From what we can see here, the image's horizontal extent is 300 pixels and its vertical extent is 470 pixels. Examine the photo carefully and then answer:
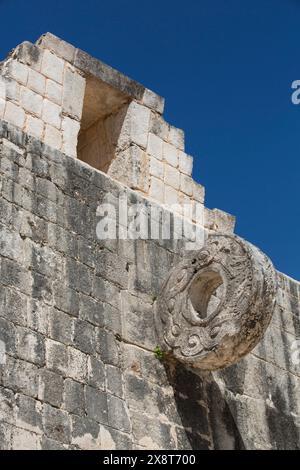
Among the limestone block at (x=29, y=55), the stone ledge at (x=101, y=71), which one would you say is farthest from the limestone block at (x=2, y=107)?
the stone ledge at (x=101, y=71)

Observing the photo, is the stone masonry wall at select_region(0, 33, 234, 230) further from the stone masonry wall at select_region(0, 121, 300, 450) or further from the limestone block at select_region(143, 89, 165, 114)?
the stone masonry wall at select_region(0, 121, 300, 450)

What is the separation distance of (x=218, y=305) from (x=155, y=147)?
226 centimetres

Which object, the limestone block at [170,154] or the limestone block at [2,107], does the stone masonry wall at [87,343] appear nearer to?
the limestone block at [2,107]

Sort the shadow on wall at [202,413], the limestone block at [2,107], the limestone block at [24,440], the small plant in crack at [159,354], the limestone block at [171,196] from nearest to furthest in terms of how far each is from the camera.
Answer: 1. the limestone block at [24,440]
2. the shadow on wall at [202,413]
3. the small plant in crack at [159,354]
4. the limestone block at [2,107]
5. the limestone block at [171,196]

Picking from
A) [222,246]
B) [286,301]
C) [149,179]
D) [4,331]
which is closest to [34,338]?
[4,331]

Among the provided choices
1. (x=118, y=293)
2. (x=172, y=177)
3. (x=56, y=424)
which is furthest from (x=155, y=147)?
(x=56, y=424)

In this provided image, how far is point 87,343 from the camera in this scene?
303 inches

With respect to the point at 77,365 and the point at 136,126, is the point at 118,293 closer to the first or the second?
the point at 77,365

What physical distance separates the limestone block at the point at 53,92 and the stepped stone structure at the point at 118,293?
13mm

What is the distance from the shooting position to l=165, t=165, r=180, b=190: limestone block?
9766 millimetres

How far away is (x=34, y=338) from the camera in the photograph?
7273mm

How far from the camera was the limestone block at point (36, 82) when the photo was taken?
8.93 meters

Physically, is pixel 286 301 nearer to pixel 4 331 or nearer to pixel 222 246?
pixel 222 246

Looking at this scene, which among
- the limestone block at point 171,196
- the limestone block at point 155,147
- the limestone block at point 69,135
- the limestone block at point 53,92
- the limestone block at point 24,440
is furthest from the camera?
the limestone block at point 155,147
